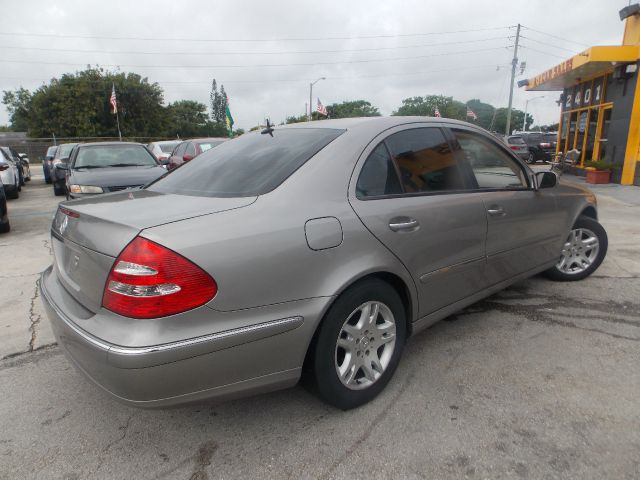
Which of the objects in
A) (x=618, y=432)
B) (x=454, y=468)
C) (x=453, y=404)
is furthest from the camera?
(x=453, y=404)

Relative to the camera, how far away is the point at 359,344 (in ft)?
8.05

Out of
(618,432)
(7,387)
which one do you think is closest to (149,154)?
(7,387)

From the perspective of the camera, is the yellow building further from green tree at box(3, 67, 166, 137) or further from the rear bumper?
green tree at box(3, 67, 166, 137)

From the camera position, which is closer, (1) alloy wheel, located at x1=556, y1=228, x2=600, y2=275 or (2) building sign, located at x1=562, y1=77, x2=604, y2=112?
(1) alloy wheel, located at x1=556, y1=228, x2=600, y2=275

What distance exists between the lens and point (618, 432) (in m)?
2.28

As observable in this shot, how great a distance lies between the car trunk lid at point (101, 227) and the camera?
198 cm

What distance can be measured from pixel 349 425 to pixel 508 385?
3.44 feet

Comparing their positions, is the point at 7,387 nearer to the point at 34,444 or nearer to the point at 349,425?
the point at 34,444

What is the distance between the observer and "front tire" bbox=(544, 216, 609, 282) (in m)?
4.40

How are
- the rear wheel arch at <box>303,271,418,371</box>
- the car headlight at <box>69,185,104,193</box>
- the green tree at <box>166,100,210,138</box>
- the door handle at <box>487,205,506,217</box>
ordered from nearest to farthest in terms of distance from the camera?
the rear wheel arch at <box>303,271,418,371</box> < the door handle at <box>487,205,506,217</box> < the car headlight at <box>69,185,104,193</box> < the green tree at <box>166,100,210,138</box>

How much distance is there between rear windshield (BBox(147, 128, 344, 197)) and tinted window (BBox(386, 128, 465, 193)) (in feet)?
1.39

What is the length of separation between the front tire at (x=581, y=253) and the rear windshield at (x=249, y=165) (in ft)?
9.78

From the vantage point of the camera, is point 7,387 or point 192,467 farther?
point 7,387

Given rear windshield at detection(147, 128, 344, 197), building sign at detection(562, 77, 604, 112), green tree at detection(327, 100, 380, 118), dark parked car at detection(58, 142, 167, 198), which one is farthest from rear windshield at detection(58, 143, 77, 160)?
green tree at detection(327, 100, 380, 118)
